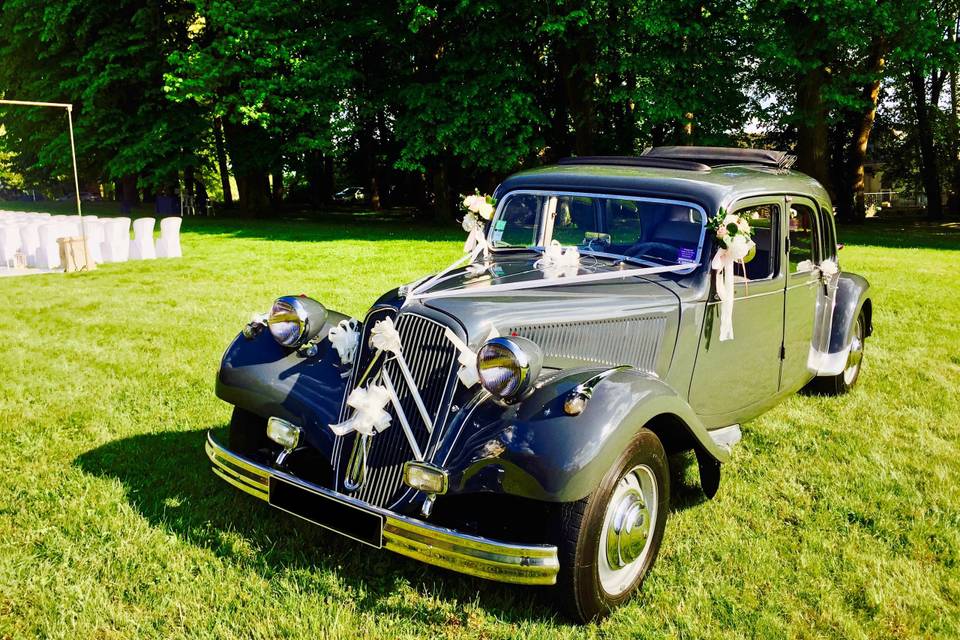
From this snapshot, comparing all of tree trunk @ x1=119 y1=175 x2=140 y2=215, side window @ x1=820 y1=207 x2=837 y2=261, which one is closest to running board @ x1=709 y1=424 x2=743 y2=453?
side window @ x1=820 y1=207 x2=837 y2=261

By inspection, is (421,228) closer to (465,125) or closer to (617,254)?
(465,125)

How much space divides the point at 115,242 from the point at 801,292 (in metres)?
13.6

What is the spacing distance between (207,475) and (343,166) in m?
31.5

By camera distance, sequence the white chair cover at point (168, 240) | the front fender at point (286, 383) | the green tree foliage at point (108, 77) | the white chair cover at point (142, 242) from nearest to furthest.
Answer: the front fender at point (286, 383) < the white chair cover at point (142, 242) < the white chair cover at point (168, 240) < the green tree foliage at point (108, 77)

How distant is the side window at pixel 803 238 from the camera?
4.88 meters

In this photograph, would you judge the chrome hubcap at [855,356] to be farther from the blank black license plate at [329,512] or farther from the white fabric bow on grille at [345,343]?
the blank black license plate at [329,512]

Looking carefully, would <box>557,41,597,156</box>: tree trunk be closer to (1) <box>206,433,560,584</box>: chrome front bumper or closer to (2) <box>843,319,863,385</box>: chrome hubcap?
(2) <box>843,319,863,385</box>: chrome hubcap

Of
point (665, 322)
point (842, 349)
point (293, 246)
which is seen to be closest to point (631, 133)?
point (293, 246)

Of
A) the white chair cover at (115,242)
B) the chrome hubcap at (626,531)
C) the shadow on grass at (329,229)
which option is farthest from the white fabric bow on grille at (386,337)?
the shadow on grass at (329,229)

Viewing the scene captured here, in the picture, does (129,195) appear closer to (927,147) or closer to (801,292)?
(927,147)

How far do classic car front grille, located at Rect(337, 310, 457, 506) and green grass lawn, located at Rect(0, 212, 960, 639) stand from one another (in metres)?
0.46

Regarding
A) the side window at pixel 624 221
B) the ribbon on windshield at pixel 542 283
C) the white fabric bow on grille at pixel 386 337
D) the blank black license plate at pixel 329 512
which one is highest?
the side window at pixel 624 221

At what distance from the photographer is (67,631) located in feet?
9.73

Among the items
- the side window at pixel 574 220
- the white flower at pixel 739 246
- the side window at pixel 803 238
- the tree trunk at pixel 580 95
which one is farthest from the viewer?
the tree trunk at pixel 580 95
